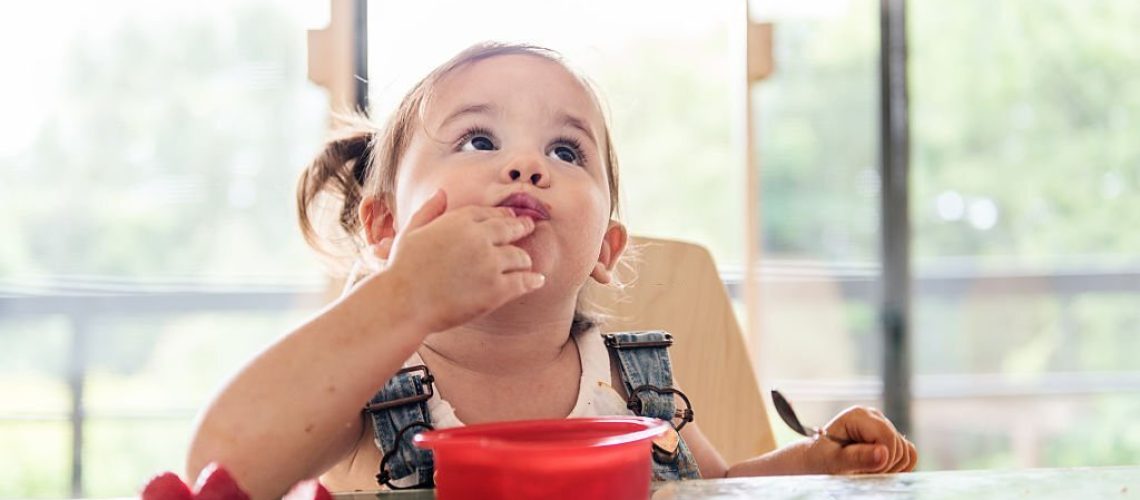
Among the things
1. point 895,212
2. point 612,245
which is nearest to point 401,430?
point 612,245

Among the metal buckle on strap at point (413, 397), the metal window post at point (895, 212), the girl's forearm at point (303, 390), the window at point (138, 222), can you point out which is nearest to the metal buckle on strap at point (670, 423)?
the metal buckle on strap at point (413, 397)

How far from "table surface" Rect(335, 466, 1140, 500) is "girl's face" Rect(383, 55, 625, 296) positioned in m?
0.31

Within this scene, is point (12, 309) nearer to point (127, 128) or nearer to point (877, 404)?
point (127, 128)

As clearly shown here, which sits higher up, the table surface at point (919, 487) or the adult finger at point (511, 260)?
the adult finger at point (511, 260)

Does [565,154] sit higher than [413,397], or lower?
higher

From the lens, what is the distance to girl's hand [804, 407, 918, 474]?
2.86 ft

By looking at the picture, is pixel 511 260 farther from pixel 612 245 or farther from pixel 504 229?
pixel 612 245

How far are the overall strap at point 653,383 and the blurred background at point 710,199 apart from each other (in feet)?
3.85

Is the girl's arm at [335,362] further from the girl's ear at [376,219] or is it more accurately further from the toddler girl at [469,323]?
the girl's ear at [376,219]

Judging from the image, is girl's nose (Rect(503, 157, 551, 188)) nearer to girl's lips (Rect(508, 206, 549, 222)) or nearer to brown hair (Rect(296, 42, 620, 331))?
girl's lips (Rect(508, 206, 549, 222))

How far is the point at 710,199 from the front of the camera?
8.85ft

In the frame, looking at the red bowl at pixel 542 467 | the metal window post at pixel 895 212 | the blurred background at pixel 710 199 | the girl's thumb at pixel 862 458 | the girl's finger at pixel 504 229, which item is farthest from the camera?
the metal window post at pixel 895 212

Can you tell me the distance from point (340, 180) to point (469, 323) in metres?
0.33

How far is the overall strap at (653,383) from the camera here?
993 millimetres
